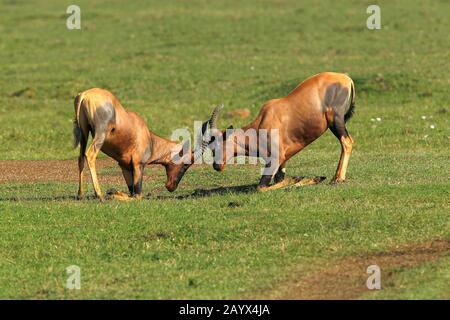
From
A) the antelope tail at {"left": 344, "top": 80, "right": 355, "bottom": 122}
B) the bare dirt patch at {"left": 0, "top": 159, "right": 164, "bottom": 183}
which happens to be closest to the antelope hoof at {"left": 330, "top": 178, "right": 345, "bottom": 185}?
the antelope tail at {"left": 344, "top": 80, "right": 355, "bottom": 122}

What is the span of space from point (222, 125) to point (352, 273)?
1024 centimetres

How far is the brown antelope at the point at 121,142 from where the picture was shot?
13.4 meters

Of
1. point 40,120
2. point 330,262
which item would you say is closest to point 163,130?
point 40,120

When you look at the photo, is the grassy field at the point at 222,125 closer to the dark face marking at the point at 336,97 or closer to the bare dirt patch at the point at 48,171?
the bare dirt patch at the point at 48,171

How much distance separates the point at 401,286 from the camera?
9.49 meters

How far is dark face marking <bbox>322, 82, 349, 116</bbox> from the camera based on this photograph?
1380cm

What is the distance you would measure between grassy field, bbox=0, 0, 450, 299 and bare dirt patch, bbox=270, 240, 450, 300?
4.2 inches

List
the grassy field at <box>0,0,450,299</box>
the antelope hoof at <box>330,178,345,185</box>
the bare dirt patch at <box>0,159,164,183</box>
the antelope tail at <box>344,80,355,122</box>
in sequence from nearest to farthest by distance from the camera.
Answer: the grassy field at <box>0,0,450,299</box> < the antelope hoof at <box>330,178,345,185</box> < the antelope tail at <box>344,80,355,122</box> < the bare dirt patch at <box>0,159,164,183</box>

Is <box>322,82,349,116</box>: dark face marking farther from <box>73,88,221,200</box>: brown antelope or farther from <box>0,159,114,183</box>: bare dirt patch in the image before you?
<box>0,159,114,183</box>: bare dirt patch

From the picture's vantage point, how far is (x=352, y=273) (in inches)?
394

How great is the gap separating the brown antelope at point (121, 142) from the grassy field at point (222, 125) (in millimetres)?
547

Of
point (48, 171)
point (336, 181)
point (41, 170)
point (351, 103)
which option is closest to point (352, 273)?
point (336, 181)

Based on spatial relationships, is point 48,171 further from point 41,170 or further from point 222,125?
point 222,125

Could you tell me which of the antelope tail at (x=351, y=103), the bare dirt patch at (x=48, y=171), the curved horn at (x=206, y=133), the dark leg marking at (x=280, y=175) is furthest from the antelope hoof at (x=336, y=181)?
the bare dirt patch at (x=48, y=171)
